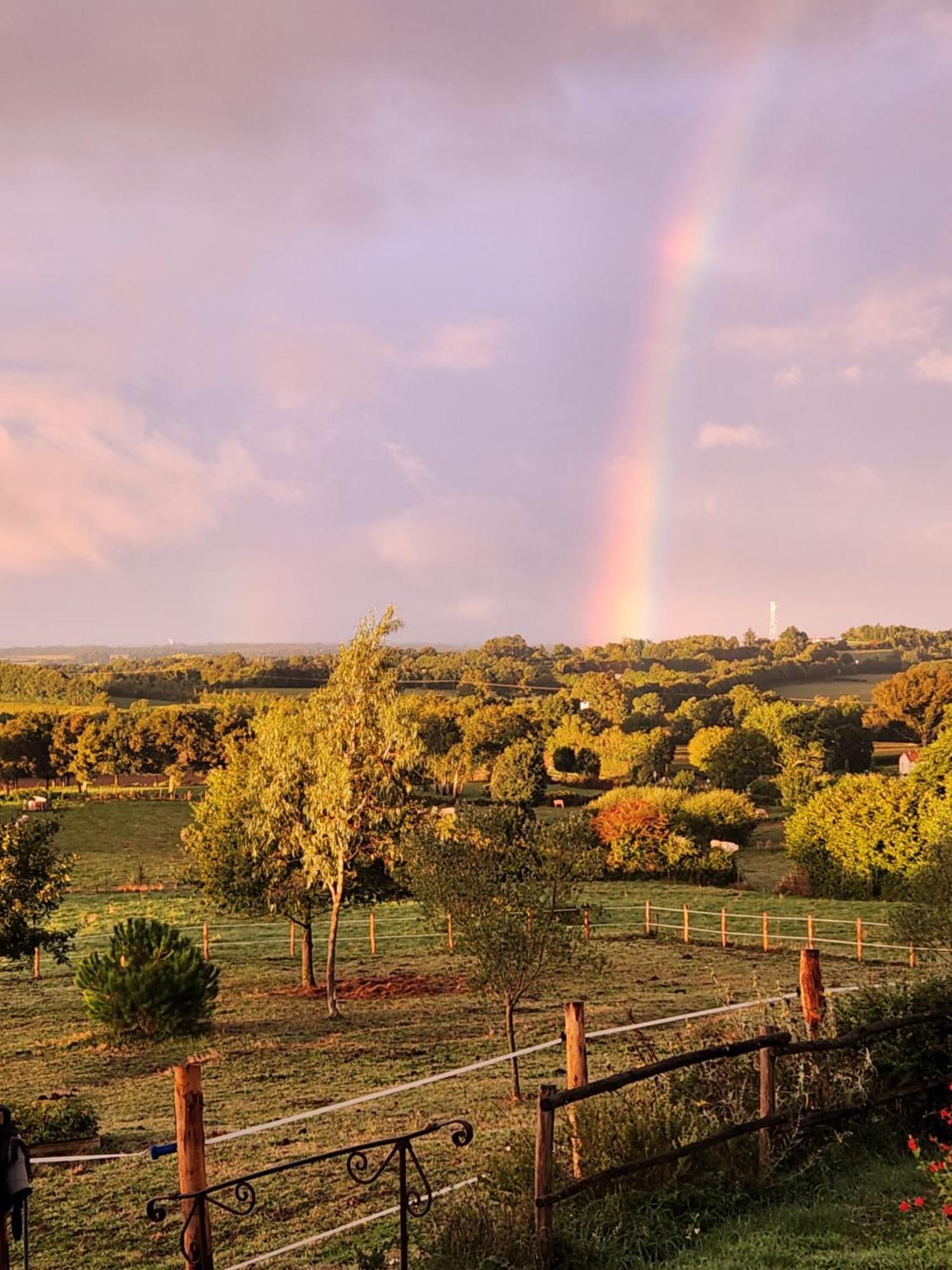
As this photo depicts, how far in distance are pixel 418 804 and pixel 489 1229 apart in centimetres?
1952

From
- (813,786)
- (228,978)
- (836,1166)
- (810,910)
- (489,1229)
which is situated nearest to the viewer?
(489,1229)

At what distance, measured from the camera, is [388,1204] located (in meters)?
11.6

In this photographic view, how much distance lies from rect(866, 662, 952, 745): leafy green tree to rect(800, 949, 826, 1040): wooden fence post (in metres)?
132

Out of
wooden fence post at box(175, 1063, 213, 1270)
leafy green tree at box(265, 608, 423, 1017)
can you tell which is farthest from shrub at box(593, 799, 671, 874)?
wooden fence post at box(175, 1063, 213, 1270)

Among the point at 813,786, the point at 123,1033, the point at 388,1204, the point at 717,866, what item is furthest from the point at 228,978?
the point at 813,786

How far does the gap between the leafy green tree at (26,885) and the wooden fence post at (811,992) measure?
1714cm

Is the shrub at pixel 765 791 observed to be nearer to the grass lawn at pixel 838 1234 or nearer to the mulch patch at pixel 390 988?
the mulch patch at pixel 390 988

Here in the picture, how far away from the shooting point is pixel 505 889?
63.2ft

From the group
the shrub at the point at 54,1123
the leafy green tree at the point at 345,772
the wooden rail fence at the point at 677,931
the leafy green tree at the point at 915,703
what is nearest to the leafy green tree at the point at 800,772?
the wooden rail fence at the point at 677,931

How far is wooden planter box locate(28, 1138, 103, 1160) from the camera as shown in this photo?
14891mm

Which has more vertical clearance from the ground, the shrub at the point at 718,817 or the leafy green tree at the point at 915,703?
the leafy green tree at the point at 915,703

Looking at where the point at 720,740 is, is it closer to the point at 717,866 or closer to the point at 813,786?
the point at 813,786

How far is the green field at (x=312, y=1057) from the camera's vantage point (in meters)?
12.0

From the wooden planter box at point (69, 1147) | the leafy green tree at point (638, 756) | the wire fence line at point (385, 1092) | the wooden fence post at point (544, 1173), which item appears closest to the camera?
the wooden fence post at point (544, 1173)
